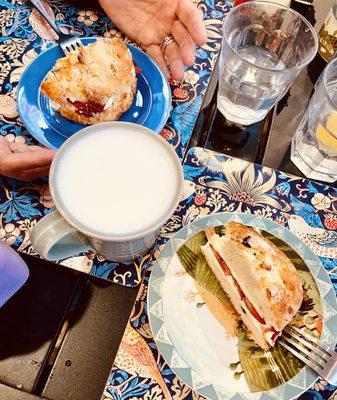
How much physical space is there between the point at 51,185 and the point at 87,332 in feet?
1.02

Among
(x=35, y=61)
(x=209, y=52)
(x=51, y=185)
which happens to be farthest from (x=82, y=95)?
(x=209, y=52)

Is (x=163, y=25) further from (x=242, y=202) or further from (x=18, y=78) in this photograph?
(x=242, y=202)

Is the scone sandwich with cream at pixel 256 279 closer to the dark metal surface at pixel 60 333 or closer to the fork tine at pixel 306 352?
the fork tine at pixel 306 352

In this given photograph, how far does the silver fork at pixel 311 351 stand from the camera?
70 cm

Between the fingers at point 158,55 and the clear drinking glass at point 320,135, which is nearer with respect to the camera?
the clear drinking glass at point 320,135

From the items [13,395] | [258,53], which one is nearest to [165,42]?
[258,53]

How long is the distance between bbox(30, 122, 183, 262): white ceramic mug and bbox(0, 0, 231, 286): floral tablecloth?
129mm

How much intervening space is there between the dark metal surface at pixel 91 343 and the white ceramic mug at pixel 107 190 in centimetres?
12

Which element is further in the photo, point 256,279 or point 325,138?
point 325,138

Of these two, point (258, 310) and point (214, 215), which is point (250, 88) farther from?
point (258, 310)

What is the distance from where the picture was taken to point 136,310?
795 millimetres

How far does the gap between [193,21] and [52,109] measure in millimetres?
395

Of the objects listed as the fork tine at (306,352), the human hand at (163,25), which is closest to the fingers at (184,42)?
the human hand at (163,25)

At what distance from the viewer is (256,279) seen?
2.46ft
